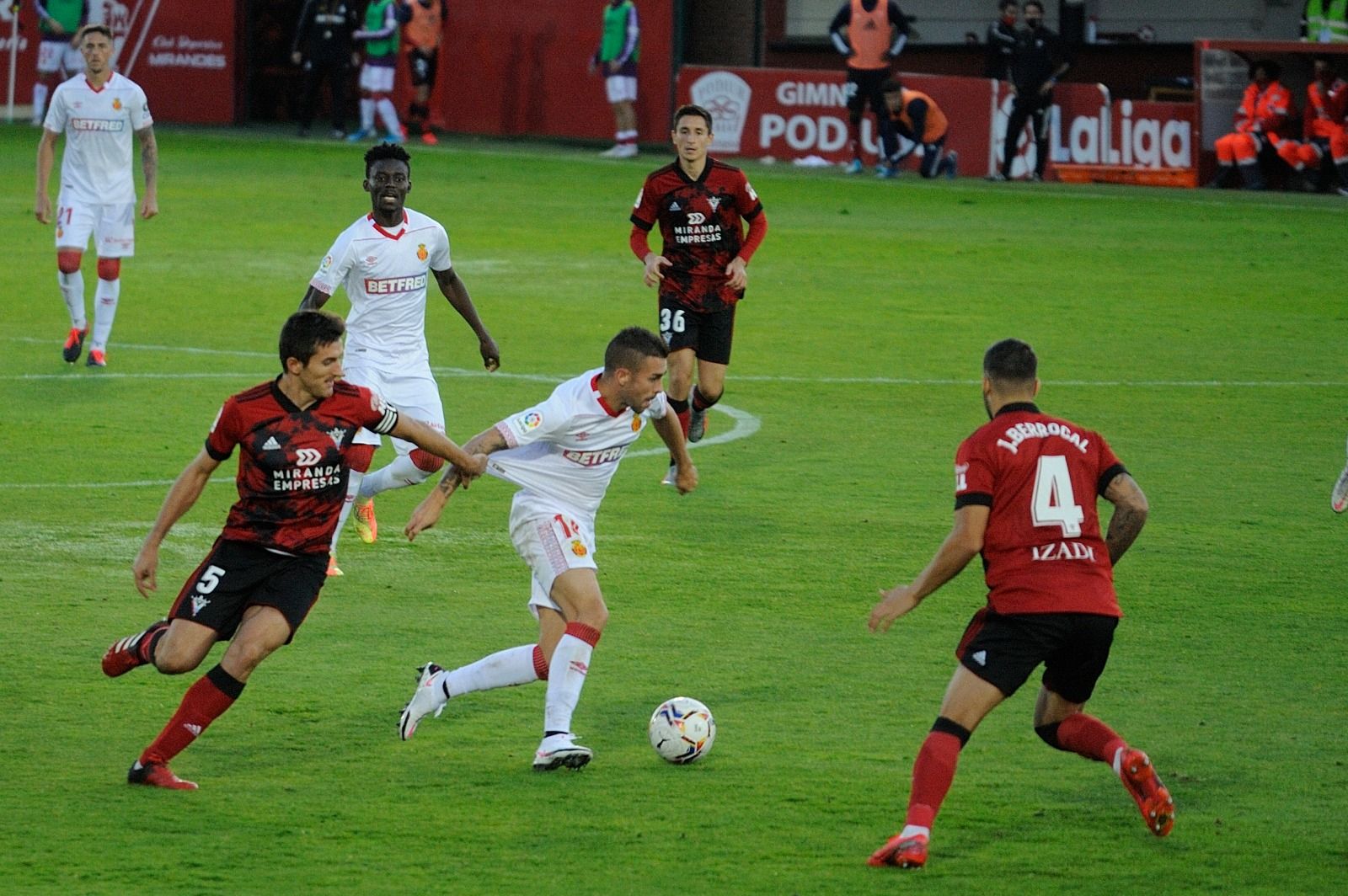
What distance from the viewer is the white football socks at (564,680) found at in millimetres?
7191

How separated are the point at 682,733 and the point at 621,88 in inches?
1054

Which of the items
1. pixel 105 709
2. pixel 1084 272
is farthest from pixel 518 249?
pixel 105 709

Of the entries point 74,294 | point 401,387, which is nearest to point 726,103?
point 74,294

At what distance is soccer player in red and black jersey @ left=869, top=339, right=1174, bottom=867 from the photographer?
20.6 ft

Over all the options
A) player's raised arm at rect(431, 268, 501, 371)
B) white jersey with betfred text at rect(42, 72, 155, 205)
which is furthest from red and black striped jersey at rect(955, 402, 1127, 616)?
white jersey with betfred text at rect(42, 72, 155, 205)

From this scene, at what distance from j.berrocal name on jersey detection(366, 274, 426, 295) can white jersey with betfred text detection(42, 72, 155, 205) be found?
569 centimetres

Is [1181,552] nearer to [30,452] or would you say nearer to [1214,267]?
[30,452]

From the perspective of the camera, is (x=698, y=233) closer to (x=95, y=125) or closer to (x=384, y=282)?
(x=384, y=282)

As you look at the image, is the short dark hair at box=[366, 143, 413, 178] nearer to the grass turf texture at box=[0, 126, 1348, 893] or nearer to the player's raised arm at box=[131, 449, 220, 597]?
the grass turf texture at box=[0, 126, 1348, 893]

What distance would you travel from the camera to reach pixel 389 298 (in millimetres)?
10391

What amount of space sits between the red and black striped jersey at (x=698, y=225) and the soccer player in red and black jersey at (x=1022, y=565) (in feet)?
20.6

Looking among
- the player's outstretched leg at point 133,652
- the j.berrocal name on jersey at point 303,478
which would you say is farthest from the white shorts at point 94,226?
the j.berrocal name on jersey at point 303,478

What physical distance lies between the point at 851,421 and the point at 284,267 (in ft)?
29.5

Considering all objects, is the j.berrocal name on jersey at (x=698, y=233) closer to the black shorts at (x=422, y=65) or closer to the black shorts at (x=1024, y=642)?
the black shorts at (x=1024, y=642)
